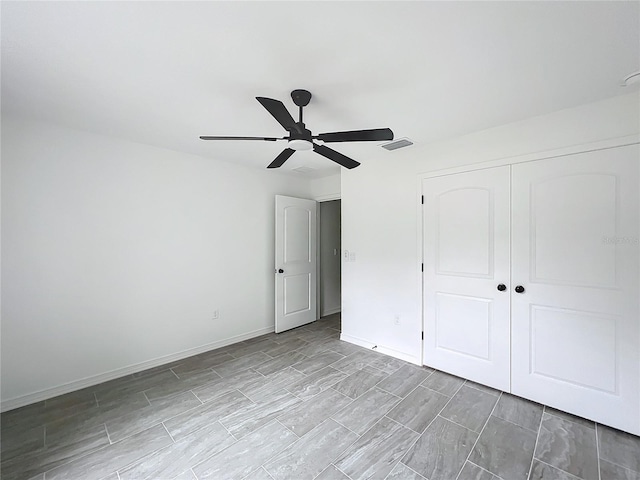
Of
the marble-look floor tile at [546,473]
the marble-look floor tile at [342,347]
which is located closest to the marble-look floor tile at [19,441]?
the marble-look floor tile at [342,347]

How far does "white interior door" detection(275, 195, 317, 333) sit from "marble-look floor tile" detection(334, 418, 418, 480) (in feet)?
7.74

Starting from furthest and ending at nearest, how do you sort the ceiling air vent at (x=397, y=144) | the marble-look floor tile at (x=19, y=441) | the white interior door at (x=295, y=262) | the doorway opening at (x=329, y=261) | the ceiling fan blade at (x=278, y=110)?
the doorway opening at (x=329, y=261)
the white interior door at (x=295, y=262)
the ceiling air vent at (x=397, y=144)
the marble-look floor tile at (x=19, y=441)
the ceiling fan blade at (x=278, y=110)

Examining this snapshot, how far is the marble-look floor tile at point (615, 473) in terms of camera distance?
5.32ft

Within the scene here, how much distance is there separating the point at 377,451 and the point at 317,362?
1383 mm

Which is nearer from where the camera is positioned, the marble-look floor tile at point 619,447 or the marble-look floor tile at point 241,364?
the marble-look floor tile at point 619,447

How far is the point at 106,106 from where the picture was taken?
2178mm

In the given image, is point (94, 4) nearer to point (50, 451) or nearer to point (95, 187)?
point (95, 187)

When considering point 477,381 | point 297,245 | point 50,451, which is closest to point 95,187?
point 50,451

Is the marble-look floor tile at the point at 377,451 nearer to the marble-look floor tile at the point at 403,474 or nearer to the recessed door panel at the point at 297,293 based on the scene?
the marble-look floor tile at the point at 403,474

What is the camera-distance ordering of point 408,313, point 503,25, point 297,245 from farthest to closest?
point 297,245
point 408,313
point 503,25

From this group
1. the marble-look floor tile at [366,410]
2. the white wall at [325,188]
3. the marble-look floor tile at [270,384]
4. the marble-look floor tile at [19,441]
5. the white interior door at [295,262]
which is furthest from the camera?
the white wall at [325,188]

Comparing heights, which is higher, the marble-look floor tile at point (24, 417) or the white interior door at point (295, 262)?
the white interior door at point (295, 262)

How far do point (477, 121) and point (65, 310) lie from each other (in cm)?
418

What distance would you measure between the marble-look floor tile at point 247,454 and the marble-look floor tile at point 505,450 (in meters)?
1.26
